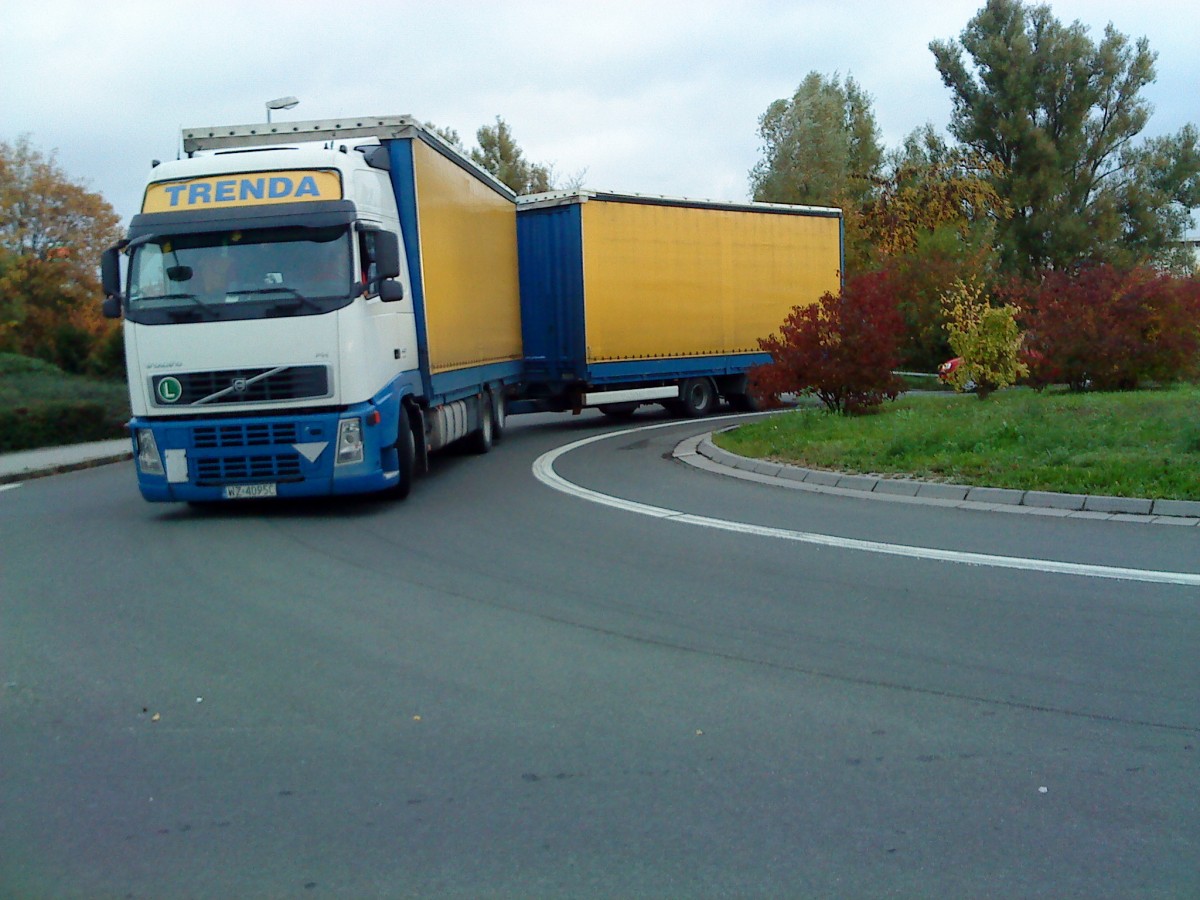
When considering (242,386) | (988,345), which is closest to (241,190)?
(242,386)

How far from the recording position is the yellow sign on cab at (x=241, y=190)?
37.2 feet

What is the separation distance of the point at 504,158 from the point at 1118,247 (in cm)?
2553

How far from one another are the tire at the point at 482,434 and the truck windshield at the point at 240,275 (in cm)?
628

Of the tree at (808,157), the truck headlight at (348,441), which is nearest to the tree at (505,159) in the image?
the tree at (808,157)

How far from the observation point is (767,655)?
623 centimetres

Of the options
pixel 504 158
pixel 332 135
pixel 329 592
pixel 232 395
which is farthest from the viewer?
pixel 504 158

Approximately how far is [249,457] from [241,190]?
2.61 meters

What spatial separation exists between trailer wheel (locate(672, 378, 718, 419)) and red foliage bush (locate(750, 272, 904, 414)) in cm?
619

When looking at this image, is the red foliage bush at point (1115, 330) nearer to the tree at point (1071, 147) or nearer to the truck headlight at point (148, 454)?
the truck headlight at point (148, 454)

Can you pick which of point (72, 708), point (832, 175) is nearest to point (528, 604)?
point (72, 708)

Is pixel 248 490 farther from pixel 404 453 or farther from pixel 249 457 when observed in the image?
pixel 404 453

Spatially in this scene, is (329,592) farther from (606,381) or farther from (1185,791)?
(606,381)

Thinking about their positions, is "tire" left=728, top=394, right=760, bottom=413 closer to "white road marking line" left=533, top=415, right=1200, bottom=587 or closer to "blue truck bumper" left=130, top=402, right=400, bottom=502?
"white road marking line" left=533, top=415, right=1200, bottom=587

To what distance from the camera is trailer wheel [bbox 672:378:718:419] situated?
2341cm
